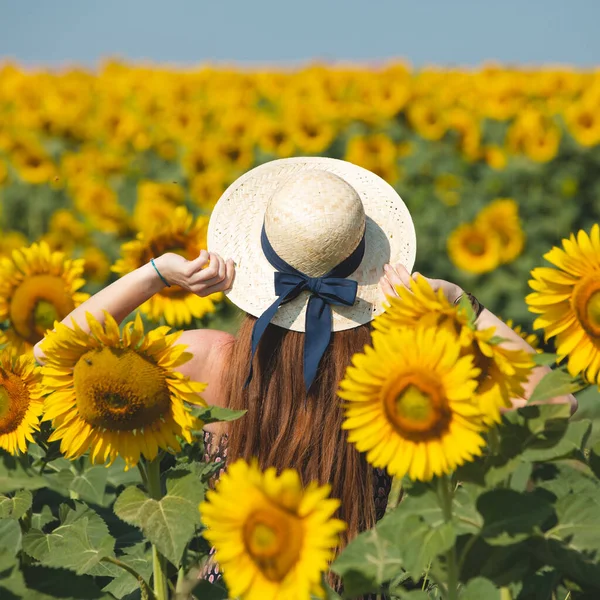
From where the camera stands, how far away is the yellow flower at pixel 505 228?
7.48m

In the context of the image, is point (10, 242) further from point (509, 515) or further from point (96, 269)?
point (509, 515)

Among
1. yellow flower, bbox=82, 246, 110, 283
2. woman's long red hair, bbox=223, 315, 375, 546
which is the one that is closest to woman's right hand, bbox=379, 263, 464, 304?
woman's long red hair, bbox=223, 315, 375, 546

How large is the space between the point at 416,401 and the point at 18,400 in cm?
81

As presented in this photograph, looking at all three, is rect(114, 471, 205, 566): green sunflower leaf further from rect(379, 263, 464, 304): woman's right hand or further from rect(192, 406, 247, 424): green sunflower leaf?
rect(379, 263, 464, 304): woman's right hand

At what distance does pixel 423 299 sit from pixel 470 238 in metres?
6.25

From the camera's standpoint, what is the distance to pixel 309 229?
6.76ft

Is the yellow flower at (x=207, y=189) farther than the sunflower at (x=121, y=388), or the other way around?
the yellow flower at (x=207, y=189)

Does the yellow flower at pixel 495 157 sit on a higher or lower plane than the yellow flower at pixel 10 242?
higher

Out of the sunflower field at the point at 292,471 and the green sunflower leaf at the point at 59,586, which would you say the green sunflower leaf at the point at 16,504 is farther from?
the green sunflower leaf at the point at 59,586

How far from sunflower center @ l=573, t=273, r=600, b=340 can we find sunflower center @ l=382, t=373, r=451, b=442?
0.99ft

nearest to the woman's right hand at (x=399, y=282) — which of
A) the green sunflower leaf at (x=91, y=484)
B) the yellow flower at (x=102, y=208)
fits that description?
the green sunflower leaf at (x=91, y=484)

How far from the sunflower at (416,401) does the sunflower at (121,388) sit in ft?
1.07

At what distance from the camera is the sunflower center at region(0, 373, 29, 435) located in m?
1.78

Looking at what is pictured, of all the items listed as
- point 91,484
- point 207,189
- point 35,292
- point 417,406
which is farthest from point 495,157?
point 417,406
